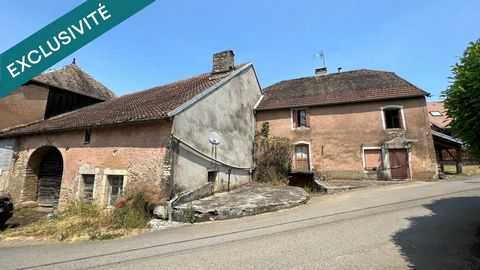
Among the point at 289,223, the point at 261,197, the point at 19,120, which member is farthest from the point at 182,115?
the point at 19,120

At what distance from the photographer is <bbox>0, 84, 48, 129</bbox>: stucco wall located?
13.8 metres

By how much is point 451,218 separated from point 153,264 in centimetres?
693

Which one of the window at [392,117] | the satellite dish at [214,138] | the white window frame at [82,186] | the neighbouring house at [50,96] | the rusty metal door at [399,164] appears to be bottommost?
the white window frame at [82,186]

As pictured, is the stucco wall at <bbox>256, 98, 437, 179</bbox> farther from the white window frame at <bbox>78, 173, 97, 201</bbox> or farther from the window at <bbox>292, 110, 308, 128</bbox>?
the white window frame at <bbox>78, 173, 97, 201</bbox>

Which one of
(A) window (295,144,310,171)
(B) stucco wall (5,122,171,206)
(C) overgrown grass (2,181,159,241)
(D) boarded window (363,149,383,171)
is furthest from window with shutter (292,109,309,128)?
(C) overgrown grass (2,181,159,241)

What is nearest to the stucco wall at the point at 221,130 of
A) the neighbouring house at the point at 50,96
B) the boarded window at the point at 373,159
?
the boarded window at the point at 373,159

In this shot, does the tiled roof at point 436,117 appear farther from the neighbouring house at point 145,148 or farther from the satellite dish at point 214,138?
the satellite dish at point 214,138

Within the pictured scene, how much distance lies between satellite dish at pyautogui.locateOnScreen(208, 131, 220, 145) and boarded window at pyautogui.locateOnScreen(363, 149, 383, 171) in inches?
338

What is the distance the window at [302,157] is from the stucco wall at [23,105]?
15.3m

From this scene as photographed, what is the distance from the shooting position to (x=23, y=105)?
14258mm

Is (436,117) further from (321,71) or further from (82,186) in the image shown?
(82,186)

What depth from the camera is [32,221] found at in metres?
9.59

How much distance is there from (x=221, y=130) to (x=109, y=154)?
4642mm

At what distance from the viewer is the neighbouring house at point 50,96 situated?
14.0 meters
